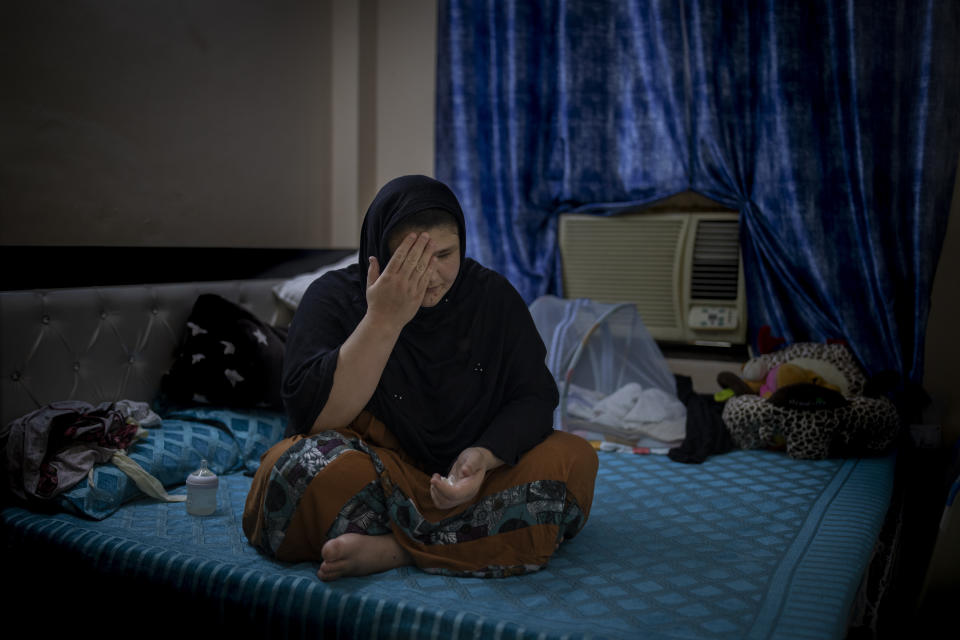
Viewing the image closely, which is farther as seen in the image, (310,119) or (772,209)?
(310,119)

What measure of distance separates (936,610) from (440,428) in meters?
1.19

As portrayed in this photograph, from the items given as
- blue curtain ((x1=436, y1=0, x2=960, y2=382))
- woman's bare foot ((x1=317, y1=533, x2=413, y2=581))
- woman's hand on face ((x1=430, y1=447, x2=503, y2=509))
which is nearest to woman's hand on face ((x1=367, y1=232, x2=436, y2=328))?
woman's hand on face ((x1=430, y1=447, x2=503, y2=509))

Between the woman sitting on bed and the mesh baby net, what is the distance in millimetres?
1019

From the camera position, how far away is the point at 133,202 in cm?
250

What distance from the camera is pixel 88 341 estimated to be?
215 cm

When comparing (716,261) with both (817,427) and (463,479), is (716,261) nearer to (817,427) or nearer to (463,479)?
(817,427)

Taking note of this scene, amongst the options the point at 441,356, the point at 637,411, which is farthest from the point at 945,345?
the point at 441,356

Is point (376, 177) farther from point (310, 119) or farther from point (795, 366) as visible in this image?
point (795, 366)

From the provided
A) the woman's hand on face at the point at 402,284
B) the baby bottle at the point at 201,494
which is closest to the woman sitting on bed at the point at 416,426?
the woman's hand on face at the point at 402,284

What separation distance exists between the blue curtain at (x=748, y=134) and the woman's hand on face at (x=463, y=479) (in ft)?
6.44

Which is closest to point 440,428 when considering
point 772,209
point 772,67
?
point 772,209

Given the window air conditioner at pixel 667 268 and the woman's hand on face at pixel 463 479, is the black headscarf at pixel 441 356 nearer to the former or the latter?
the woman's hand on face at pixel 463 479

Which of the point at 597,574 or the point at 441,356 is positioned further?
the point at 441,356

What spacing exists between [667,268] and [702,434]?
0.94 m
